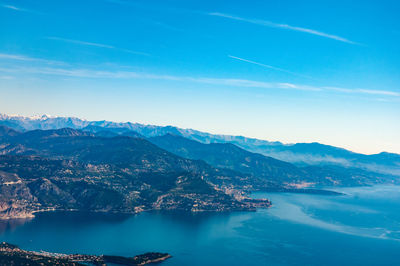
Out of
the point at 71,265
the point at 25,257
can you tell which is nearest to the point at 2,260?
the point at 25,257

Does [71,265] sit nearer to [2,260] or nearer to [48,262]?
[48,262]

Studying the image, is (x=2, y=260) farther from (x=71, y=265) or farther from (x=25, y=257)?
(x=71, y=265)

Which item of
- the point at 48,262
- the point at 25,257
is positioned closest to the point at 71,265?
the point at 48,262

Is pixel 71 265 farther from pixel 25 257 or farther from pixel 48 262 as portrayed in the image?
pixel 25 257
